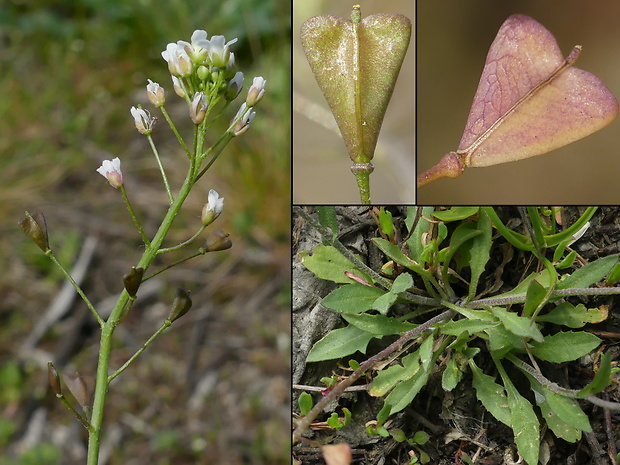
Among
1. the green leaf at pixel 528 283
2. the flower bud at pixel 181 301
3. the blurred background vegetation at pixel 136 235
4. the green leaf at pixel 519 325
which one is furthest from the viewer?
the blurred background vegetation at pixel 136 235

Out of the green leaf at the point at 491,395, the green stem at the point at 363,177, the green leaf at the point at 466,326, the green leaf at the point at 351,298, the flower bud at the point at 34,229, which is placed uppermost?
the green stem at the point at 363,177

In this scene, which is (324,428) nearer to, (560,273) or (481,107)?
(560,273)

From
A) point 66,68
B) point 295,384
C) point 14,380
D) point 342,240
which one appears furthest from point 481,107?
point 66,68

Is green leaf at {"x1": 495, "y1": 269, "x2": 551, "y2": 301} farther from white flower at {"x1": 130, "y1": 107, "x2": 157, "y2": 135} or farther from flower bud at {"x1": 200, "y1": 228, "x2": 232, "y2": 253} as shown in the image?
white flower at {"x1": 130, "y1": 107, "x2": 157, "y2": 135}

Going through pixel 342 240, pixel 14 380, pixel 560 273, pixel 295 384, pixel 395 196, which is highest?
pixel 395 196

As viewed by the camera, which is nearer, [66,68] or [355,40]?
[355,40]

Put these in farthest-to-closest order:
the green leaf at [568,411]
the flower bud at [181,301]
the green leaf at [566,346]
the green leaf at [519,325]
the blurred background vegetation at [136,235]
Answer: the blurred background vegetation at [136,235] < the green leaf at [566,346] < the green leaf at [568,411] < the green leaf at [519,325] < the flower bud at [181,301]

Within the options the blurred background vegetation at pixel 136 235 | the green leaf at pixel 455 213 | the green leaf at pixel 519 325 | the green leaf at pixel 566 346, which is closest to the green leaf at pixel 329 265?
the green leaf at pixel 455 213

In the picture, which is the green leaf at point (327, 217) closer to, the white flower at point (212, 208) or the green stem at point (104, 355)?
the white flower at point (212, 208)
